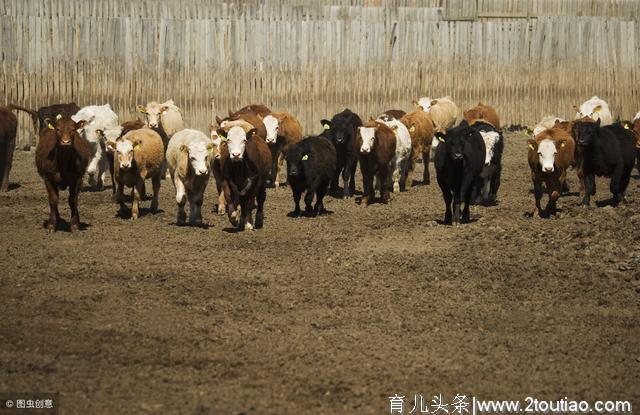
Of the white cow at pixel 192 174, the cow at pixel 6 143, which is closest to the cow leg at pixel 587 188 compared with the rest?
the white cow at pixel 192 174

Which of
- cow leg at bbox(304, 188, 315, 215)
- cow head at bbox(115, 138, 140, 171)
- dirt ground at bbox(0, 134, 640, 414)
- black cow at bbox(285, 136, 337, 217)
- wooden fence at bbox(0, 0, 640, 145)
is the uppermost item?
wooden fence at bbox(0, 0, 640, 145)

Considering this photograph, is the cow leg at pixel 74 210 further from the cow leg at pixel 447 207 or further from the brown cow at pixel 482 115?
the brown cow at pixel 482 115

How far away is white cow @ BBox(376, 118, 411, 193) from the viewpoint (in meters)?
20.7

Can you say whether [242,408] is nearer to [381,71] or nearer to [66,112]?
[66,112]

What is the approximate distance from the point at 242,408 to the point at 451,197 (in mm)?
8891

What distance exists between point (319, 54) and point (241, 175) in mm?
13277

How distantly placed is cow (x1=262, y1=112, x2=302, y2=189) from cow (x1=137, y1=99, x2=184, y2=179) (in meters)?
1.88

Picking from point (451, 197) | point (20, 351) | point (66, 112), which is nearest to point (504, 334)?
point (20, 351)

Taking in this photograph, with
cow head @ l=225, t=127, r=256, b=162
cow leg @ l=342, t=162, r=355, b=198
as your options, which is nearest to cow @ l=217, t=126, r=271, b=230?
cow head @ l=225, t=127, r=256, b=162

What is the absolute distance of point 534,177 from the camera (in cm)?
1761

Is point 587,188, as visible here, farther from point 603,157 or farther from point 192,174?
point 192,174

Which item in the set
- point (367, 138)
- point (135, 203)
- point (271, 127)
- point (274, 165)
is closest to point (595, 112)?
point (274, 165)

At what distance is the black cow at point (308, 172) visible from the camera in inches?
699

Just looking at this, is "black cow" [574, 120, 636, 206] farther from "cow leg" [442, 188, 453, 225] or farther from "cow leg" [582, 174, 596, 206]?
"cow leg" [442, 188, 453, 225]
